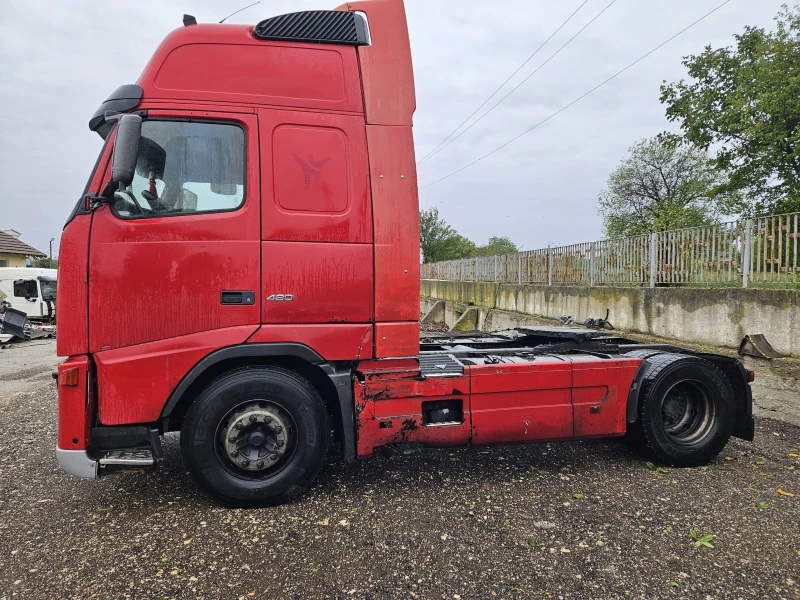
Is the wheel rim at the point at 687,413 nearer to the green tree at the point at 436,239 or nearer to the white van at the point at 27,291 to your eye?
the white van at the point at 27,291

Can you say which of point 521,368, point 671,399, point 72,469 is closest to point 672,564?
point 521,368

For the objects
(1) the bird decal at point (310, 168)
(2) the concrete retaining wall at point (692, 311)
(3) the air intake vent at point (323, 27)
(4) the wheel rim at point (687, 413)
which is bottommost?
(4) the wheel rim at point (687, 413)

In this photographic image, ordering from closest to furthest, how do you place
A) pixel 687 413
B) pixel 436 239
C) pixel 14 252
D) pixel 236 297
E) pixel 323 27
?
pixel 236 297
pixel 323 27
pixel 687 413
pixel 14 252
pixel 436 239

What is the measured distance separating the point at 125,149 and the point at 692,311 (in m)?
7.14

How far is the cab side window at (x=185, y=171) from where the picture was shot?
3150 mm

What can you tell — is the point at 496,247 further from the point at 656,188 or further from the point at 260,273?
the point at 260,273

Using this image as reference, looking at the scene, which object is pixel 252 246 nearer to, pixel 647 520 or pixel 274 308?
pixel 274 308

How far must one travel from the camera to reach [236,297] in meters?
3.23

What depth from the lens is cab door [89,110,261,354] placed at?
309 centimetres

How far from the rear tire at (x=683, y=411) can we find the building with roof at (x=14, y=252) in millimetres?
37087

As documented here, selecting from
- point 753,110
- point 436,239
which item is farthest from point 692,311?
point 436,239

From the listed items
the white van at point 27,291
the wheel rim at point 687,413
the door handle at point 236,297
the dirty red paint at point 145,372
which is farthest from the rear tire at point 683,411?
the white van at point 27,291

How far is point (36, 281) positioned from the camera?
20.7m

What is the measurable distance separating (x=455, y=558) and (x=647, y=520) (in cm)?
136
